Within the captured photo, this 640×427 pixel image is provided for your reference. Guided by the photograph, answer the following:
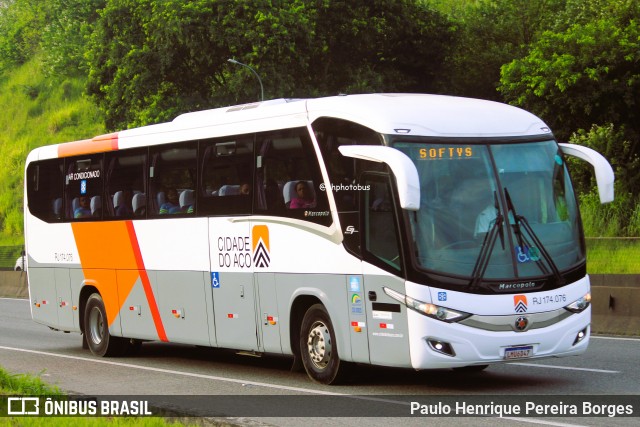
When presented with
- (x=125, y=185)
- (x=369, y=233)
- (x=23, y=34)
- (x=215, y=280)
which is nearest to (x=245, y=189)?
(x=215, y=280)

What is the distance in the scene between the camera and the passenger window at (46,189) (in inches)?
793

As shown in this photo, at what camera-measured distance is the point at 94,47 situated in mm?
58125

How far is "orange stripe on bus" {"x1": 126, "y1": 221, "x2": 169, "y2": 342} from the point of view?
17.4 m

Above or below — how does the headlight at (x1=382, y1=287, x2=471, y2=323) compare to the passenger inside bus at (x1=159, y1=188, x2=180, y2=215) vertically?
below

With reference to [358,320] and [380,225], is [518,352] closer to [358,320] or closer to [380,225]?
[358,320]

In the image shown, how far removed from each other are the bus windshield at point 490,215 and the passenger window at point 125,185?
606 centimetres

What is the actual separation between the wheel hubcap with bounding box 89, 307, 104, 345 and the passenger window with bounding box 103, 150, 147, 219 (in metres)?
1.63

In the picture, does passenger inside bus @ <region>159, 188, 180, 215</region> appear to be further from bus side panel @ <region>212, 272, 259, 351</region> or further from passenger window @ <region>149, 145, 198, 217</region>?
bus side panel @ <region>212, 272, 259, 351</region>

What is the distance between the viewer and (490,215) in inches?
496

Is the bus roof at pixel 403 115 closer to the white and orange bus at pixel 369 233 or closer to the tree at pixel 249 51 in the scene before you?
the white and orange bus at pixel 369 233

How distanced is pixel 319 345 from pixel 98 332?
6415 mm

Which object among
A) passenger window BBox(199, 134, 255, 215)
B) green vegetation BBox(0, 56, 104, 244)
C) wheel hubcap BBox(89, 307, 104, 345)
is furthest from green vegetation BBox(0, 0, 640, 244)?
passenger window BBox(199, 134, 255, 215)

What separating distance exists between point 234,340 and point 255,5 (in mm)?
37192

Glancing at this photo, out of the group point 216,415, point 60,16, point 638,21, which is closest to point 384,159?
point 216,415
